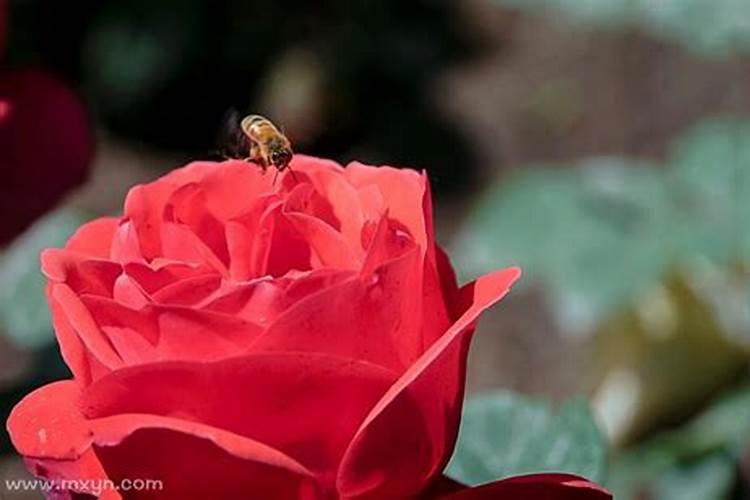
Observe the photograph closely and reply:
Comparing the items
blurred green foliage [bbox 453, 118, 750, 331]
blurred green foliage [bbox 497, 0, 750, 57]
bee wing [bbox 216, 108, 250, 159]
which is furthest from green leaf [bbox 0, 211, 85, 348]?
blurred green foliage [bbox 497, 0, 750, 57]

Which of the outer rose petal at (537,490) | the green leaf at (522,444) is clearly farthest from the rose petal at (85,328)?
the green leaf at (522,444)

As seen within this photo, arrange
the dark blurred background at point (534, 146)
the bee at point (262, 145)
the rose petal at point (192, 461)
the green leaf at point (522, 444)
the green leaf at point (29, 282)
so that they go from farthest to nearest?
the dark blurred background at point (534, 146), the green leaf at point (29, 282), the green leaf at point (522, 444), the bee at point (262, 145), the rose petal at point (192, 461)

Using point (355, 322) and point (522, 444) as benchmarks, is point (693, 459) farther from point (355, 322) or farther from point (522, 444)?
point (355, 322)

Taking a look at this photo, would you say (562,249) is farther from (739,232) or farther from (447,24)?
(447,24)

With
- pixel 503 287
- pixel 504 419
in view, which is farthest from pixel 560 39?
pixel 503 287

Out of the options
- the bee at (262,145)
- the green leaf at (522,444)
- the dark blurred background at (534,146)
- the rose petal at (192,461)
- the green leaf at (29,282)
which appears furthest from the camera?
the dark blurred background at (534,146)

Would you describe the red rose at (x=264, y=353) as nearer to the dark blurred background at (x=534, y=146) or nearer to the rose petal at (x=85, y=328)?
the rose petal at (x=85, y=328)
